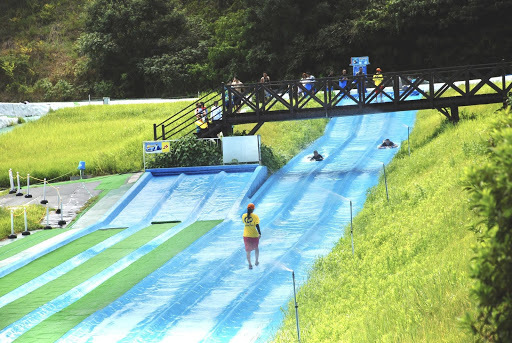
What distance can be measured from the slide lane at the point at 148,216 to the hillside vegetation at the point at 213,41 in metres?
Result: 22.6

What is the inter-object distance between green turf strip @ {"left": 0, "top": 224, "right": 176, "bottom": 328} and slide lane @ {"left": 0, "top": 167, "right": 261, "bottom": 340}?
0.74 ft

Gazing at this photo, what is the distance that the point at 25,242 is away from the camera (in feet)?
67.9

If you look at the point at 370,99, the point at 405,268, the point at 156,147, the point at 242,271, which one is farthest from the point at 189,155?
the point at 405,268

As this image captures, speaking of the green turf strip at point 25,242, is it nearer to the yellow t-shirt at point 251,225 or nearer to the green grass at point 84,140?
the yellow t-shirt at point 251,225

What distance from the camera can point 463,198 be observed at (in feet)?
50.6

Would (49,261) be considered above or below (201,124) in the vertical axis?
below

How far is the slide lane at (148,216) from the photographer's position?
1482 centimetres

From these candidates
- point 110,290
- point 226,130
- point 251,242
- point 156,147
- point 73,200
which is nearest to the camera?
point 110,290

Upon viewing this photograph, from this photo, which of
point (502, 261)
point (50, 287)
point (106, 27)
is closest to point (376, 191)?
point (50, 287)

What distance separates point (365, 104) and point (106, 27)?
30.4 metres

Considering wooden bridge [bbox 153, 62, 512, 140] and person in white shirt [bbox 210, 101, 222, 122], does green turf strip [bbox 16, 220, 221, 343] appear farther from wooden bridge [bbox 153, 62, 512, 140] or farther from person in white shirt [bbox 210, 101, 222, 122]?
person in white shirt [bbox 210, 101, 222, 122]

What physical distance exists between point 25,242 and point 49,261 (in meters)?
2.34

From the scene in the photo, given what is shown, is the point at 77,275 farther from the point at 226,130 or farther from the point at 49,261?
the point at 226,130

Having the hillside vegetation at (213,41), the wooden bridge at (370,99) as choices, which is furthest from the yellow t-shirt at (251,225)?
the hillside vegetation at (213,41)
